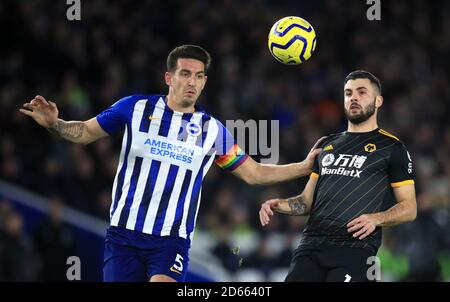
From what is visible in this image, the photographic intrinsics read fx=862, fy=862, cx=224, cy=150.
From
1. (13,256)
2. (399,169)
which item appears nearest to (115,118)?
(399,169)

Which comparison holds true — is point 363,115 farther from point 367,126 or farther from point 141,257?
point 141,257

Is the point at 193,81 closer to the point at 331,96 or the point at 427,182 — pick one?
the point at 427,182

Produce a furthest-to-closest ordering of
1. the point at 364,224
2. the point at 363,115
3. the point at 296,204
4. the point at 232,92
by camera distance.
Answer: the point at 232,92 < the point at 296,204 < the point at 363,115 < the point at 364,224

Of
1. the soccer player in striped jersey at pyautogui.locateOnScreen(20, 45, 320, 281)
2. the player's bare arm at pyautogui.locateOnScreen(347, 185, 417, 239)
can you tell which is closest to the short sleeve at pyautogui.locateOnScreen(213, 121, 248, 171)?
the soccer player in striped jersey at pyautogui.locateOnScreen(20, 45, 320, 281)

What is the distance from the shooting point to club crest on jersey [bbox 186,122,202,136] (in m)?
7.05

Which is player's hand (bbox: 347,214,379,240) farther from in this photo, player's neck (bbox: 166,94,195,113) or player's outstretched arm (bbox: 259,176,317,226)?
player's neck (bbox: 166,94,195,113)

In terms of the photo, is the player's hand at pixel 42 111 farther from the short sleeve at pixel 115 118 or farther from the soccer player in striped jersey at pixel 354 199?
the soccer player in striped jersey at pixel 354 199

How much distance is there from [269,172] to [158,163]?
1.09m

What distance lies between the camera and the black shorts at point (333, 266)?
670cm

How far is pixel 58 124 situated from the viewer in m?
6.95

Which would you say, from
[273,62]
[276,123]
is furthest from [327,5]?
[276,123]

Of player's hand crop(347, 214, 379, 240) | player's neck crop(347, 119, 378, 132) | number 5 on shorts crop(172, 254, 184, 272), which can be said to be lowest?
number 5 on shorts crop(172, 254, 184, 272)

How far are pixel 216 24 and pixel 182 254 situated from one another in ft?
29.4

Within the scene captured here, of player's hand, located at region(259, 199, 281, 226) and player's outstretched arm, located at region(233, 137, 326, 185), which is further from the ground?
player's outstretched arm, located at region(233, 137, 326, 185)
